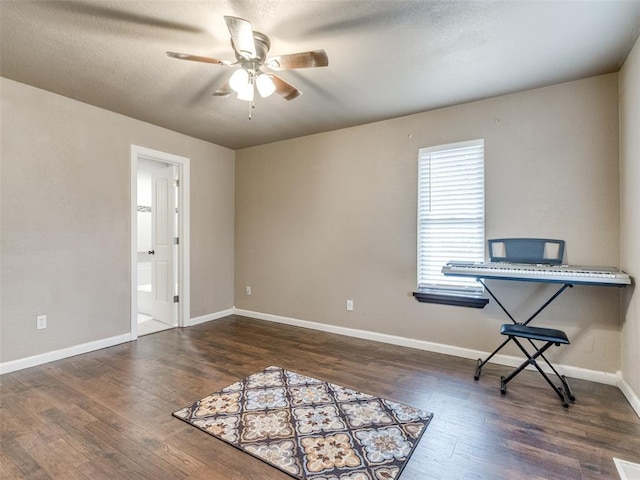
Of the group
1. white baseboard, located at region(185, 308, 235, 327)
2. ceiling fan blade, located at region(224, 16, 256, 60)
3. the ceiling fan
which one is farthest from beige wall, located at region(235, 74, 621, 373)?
ceiling fan blade, located at region(224, 16, 256, 60)

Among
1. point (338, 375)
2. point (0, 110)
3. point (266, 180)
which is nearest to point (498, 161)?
point (338, 375)

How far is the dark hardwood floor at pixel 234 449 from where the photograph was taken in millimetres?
1646

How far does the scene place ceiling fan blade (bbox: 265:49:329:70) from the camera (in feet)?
6.23

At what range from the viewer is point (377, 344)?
357 centimetres

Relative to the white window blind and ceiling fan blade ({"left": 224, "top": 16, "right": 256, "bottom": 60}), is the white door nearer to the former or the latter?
ceiling fan blade ({"left": 224, "top": 16, "right": 256, "bottom": 60})

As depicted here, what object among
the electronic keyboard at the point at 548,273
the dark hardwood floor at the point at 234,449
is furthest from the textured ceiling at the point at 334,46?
the dark hardwood floor at the point at 234,449

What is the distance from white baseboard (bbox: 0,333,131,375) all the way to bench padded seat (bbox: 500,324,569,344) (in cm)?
395

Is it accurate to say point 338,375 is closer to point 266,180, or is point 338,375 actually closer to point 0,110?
point 266,180

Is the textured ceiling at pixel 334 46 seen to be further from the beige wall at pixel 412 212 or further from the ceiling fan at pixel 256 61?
the beige wall at pixel 412 212

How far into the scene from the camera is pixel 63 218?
311cm

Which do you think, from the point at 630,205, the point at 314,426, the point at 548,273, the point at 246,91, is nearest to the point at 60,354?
the point at 314,426

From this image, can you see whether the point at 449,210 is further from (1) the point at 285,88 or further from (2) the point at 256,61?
(2) the point at 256,61

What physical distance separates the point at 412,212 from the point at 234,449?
8.99 feet

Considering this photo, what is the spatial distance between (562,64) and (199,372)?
398 centimetres
